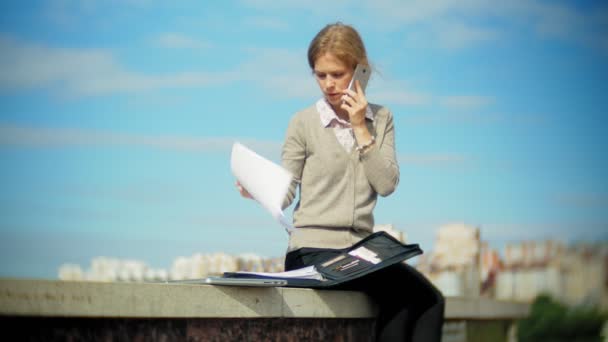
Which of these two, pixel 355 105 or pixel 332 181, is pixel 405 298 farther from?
pixel 355 105

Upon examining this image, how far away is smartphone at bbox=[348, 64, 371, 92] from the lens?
12.2 ft

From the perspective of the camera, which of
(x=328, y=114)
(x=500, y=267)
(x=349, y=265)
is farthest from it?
(x=500, y=267)

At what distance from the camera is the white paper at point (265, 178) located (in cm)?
347

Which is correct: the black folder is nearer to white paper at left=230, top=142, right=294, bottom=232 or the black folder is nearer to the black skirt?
the black skirt

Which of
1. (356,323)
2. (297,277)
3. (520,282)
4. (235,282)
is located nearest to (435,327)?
(356,323)

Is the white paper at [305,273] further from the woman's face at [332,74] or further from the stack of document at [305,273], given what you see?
the woman's face at [332,74]

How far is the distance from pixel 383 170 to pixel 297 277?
0.60 metres

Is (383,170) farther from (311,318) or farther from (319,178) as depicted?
(311,318)

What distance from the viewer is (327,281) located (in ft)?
11.6

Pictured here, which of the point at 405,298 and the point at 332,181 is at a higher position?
the point at 332,181

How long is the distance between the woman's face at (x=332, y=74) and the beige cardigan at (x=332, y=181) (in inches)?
6.9

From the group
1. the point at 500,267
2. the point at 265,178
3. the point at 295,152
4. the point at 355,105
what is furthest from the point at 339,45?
the point at 500,267

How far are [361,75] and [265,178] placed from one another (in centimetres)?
67

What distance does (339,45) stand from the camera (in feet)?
12.3
